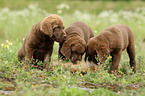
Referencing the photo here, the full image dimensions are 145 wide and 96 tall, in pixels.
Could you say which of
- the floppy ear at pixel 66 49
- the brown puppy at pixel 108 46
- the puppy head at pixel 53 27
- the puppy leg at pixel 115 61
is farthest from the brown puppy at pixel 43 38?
the puppy leg at pixel 115 61

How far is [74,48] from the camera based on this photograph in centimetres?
663

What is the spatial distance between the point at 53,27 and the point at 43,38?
0.44 metres

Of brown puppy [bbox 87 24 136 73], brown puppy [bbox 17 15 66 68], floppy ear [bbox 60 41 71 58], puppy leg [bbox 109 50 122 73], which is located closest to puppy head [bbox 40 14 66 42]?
brown puppy [bbox 17 15 66 68]

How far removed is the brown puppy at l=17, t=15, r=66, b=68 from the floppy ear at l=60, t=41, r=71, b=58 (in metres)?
0.39

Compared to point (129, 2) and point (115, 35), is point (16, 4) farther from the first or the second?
point (115, 35)

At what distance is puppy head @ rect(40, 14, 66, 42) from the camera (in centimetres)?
589

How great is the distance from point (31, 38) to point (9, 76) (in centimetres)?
132

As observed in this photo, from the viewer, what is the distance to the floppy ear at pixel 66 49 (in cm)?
667

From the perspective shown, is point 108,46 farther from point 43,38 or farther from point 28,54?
point 28,54

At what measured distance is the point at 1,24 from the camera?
13.9 metres

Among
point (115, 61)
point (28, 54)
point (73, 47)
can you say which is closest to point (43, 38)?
point (28, 54)

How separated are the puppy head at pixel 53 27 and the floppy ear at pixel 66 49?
64cm

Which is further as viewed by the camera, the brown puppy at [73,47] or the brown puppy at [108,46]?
the brown puppy at [73,47]

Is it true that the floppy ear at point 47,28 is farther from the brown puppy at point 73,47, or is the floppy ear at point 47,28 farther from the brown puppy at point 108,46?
the brown puppy at point 108,46
